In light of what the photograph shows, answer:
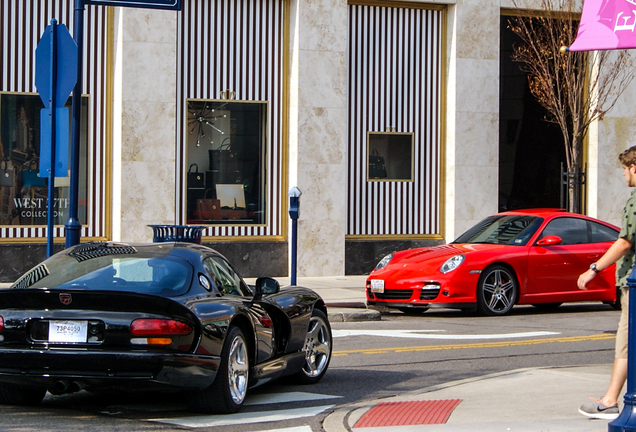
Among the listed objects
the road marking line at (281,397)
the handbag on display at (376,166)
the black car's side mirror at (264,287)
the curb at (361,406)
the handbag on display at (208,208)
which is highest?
the handbag on display at (376,166)

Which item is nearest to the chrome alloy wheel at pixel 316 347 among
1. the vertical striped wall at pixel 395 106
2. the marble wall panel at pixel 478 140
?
the vertical striped wall at pixel 395 106

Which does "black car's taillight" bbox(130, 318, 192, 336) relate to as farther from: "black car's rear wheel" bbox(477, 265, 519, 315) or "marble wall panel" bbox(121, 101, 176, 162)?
"marble wall panel" bbox(121, 101, 176, 162)

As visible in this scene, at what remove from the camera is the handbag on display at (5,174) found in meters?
17.4

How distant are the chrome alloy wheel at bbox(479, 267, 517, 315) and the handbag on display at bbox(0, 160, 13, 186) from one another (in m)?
9.05

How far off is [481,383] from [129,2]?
19.7 ft

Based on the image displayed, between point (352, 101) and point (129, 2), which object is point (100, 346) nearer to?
point (129, 2)

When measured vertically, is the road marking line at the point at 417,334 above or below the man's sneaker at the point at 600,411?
below

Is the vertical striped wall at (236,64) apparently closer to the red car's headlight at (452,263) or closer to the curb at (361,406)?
the red car's headlight at (452,263)

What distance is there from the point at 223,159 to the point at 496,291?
7359 mm

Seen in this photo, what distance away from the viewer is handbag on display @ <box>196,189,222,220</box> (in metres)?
18.9

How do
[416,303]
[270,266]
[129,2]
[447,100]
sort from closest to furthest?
1. [129,2]
2. [416,303]
3. [270,266]
4. [447,100]

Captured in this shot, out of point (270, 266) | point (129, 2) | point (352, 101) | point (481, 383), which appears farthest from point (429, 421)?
point (352, 101)

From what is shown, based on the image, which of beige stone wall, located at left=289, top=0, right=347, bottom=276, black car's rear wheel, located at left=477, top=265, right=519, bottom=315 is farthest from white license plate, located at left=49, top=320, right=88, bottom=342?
beige stone wall, located at left=289, top=0, right=347, bottom=276

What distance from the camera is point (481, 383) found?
7.93 metres
